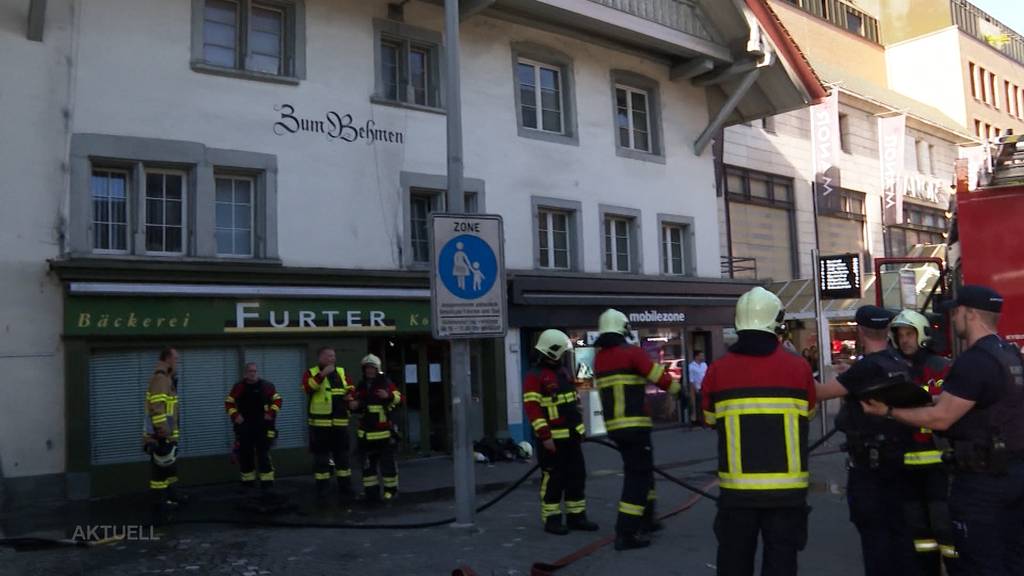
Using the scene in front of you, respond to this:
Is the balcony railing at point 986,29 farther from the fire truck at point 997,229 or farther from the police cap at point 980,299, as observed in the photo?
the police cap at point 980,299

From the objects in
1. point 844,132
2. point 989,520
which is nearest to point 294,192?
point 989,520

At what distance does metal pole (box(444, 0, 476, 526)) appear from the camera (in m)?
8.63

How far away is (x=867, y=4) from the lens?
123 ft

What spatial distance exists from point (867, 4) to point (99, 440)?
117ft

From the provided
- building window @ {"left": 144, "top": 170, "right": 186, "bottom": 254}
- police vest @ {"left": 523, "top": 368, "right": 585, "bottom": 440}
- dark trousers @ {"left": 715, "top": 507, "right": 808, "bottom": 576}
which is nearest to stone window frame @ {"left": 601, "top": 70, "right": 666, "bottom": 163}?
building window @ {"left": 144, "top": 170, "right": 186, "bottom": 254}

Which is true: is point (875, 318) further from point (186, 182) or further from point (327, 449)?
point (186, 182)

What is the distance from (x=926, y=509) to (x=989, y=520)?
132 centimetres

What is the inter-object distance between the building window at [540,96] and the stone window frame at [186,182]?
5.28 metres

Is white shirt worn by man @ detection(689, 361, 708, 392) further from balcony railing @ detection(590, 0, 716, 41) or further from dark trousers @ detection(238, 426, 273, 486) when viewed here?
dark trousers @ detection(238, 426, 273, 486)

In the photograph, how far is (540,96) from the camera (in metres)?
16.7

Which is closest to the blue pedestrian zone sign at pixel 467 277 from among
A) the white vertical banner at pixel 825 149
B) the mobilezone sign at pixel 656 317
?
the mobilezone sign at pixel 656 317

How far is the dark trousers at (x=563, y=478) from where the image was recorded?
8.30 metres

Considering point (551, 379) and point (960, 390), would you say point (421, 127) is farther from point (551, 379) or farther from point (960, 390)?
point (960, 390)

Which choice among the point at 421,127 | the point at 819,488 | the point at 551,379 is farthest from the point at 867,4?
the point at 551,379
